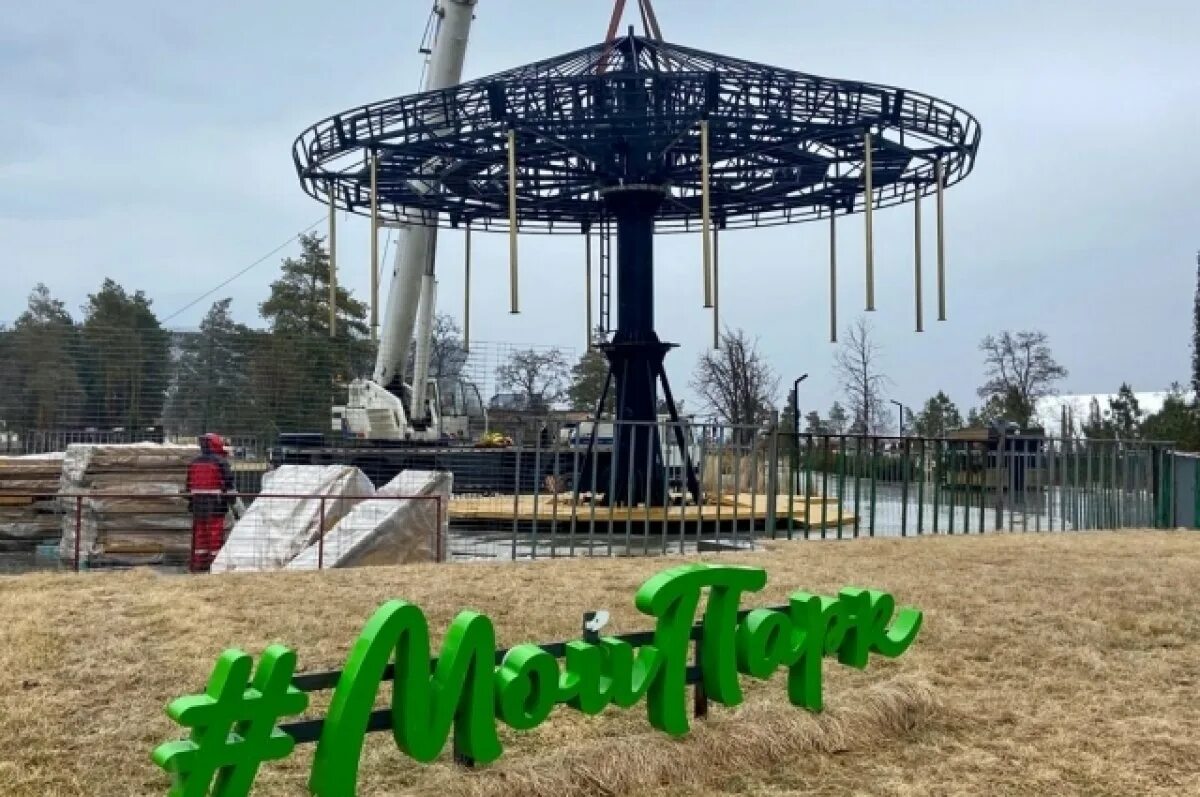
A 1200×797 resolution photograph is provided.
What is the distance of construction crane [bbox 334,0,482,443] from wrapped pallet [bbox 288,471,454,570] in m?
9.94

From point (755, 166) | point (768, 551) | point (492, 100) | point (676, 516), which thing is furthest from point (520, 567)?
point (755, 166)

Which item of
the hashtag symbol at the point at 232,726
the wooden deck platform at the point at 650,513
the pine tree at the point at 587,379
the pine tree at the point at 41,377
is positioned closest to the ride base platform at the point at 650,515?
the wooden deck platform at the point at 650,513

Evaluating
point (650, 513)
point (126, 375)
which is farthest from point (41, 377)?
point (650, 513)

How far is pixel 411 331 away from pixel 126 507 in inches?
492

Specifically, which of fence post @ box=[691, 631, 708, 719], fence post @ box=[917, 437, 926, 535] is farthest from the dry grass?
fence post @ box=[917, 437, 926, 535]

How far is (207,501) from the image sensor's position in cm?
1221

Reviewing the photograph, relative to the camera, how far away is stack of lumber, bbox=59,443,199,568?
40.9 feet

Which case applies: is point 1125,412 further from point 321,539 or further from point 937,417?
point 321,539

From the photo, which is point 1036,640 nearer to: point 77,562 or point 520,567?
point 520,567

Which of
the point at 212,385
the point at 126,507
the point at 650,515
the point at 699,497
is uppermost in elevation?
the point at 212,385

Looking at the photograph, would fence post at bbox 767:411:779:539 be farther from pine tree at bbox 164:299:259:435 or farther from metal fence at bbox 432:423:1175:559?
pine tree at bbox 164:299:259:435

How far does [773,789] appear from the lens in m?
5.00

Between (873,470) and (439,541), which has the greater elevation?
(873,470)

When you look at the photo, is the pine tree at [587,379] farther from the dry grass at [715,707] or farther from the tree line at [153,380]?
the dry grass at [715,707]
